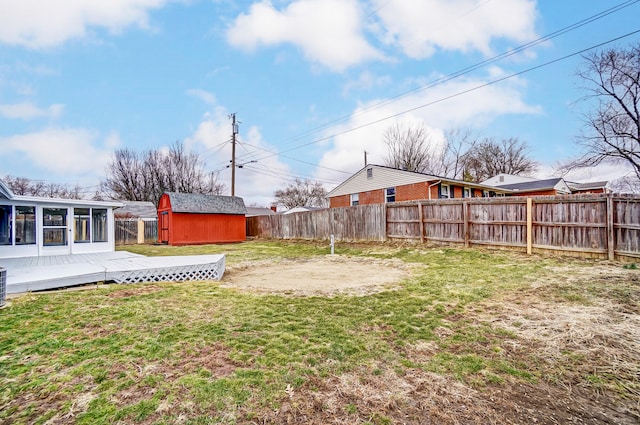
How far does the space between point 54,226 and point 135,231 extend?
10.1 metres

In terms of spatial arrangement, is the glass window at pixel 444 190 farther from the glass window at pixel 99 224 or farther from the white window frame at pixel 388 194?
the glass window at pixel 99 224

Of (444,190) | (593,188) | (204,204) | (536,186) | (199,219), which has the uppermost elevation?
(593,188)

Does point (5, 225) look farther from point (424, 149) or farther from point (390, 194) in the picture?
point (424, 149)

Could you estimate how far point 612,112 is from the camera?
19.4 metres

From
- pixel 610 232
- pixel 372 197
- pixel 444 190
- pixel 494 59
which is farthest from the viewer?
pixel 372 197

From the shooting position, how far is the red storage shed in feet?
61.6

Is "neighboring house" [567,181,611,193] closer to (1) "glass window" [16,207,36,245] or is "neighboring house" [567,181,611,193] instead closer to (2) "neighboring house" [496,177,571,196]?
(2) "neighboring house" [496,177,571,196]

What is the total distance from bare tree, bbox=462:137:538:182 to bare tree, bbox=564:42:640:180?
15337 mm

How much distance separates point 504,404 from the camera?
214 centimetres

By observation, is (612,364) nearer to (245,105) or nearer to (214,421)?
(214,421)

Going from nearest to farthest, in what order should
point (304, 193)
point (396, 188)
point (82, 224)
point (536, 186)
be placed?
point (82, 224), point (396, 188), point (536, 186), point (304, 193)

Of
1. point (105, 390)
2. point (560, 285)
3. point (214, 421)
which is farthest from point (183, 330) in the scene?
point (560, 285)

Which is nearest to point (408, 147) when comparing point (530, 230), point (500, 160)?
point (500, 160)

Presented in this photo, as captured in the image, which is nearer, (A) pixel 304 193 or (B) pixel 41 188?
(B) pixel 41 188
